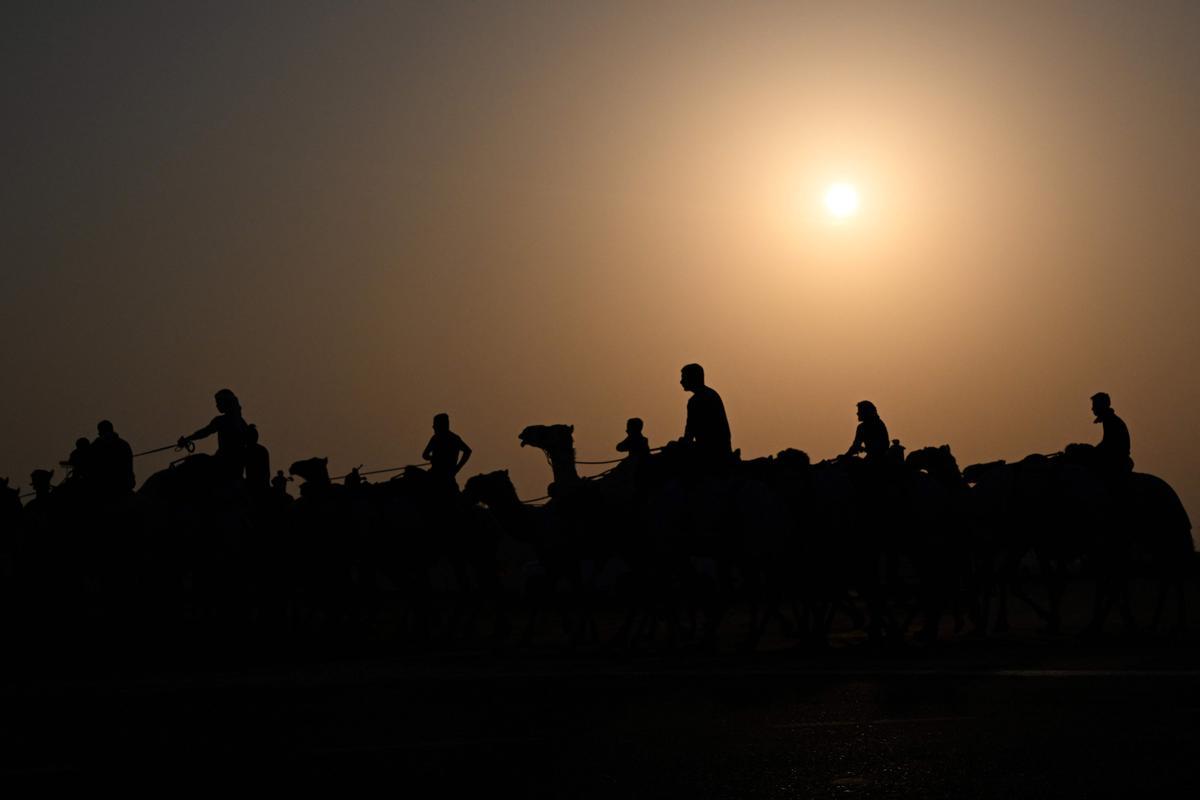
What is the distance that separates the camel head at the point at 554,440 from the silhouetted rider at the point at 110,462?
19.7ft

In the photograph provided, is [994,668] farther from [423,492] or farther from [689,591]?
[423,492]

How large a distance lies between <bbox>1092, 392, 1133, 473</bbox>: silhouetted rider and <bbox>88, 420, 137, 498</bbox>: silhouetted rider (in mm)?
13708

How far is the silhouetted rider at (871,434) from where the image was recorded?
2083 cm

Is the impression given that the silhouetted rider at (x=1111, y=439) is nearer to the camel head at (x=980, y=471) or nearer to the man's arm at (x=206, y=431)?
the camel head at (x=980, y=471)

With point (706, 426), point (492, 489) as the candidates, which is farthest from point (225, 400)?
point (706, 426)

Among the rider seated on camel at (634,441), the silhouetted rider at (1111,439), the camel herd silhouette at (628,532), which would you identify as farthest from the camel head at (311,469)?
the silhouetted rider at (1111,439)

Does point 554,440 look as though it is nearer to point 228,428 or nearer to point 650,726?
point 228,428

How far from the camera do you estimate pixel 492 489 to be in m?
23.7

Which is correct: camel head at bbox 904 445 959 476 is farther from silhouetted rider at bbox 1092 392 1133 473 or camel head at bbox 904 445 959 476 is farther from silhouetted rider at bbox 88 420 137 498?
silhouetted rider at bbox 88 420 137 498

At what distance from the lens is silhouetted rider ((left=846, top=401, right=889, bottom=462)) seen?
68.3 ft

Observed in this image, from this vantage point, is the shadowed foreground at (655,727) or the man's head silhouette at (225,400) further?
the man's head silhouette at (225,400)

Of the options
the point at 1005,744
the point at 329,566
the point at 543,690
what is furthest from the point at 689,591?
the point at 1005,744

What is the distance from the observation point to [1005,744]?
403 inches

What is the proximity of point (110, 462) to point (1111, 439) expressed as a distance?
14047 mm
